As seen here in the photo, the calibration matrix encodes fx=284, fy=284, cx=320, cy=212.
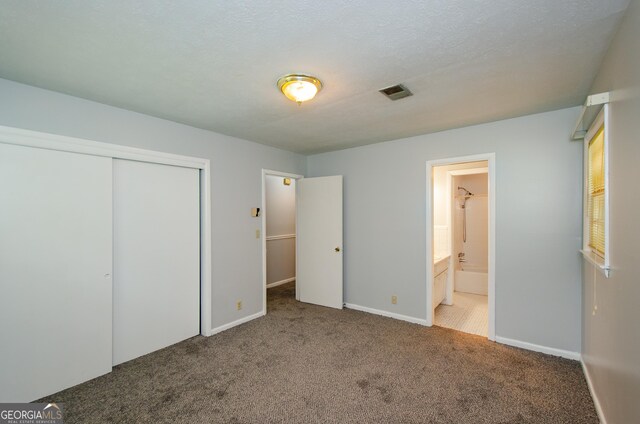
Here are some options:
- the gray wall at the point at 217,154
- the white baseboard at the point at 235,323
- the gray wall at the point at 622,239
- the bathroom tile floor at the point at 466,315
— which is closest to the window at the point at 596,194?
the gray wall at the point at 622,239

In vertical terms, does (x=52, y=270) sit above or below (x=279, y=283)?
above

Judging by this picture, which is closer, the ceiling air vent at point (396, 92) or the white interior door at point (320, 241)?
the ceiling air vent at point (396, 92)

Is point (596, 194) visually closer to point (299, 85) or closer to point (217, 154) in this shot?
point (299, 85)

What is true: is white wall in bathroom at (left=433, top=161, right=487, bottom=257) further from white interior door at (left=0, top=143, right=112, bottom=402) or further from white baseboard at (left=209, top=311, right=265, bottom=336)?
white interior door at (left=0, top=143, right=112, bottom=402)

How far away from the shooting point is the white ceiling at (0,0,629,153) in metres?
1.39

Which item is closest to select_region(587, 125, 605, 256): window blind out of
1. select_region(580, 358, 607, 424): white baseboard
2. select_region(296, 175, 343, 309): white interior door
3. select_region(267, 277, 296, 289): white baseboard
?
select_region(580, 358, 607, 424): white baseboard

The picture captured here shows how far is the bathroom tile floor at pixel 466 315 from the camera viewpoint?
3529 mm

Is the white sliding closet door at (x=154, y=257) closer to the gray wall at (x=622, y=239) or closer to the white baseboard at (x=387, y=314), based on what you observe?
the white baseboard at (x=387, y=314)

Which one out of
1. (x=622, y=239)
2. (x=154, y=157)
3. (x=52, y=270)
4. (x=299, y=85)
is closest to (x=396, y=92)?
(x=299, y=85)

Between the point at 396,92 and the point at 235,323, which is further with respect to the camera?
the point at 235,323

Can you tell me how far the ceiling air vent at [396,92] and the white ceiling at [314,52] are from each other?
0.18ft

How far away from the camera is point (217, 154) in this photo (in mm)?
3445

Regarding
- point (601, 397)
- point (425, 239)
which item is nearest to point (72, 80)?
point (425, 239)

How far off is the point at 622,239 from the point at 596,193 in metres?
0.91
